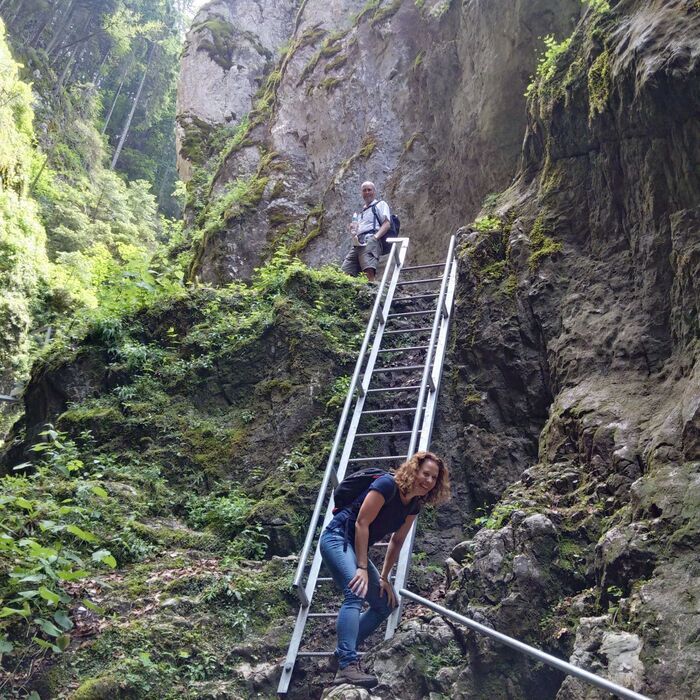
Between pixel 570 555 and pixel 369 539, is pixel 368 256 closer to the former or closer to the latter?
pixel 369 539

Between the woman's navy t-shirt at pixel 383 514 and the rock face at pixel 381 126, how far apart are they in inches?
305

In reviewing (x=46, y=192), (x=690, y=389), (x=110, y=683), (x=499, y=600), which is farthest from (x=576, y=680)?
(x=46, y=192)

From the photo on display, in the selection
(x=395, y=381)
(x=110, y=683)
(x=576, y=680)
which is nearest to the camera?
(x=576, y=680)

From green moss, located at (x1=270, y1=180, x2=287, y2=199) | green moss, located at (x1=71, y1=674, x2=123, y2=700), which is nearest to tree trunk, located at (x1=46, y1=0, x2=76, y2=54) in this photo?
green moss, located at (x1=270, y1=180, x2=287, y2=199)

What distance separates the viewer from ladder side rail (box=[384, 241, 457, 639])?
195 inches

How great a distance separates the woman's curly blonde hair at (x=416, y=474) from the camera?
4.45 meters

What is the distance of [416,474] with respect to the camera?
174 inches

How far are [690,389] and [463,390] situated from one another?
2.93m

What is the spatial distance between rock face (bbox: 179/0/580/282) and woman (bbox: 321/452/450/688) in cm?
772

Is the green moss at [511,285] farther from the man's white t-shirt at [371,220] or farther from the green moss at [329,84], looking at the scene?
the green moss at [329,84]

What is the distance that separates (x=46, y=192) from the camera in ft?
79.6

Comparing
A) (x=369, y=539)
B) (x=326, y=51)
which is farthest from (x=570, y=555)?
(x=326, y=51)

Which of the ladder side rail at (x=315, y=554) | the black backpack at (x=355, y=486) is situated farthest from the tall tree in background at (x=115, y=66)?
the black backpack at (x=355, y=486)

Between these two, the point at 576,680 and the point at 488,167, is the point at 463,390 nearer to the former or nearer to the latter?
the point at 576,680
